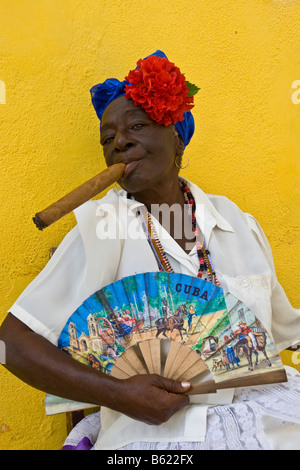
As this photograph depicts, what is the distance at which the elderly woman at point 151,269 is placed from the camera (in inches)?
68.6

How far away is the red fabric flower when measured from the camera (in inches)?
85.0

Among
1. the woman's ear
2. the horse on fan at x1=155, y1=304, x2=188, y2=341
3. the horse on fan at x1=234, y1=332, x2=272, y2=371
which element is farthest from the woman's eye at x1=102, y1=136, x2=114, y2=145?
the horse on fan at x1=234, y1=332, x2=272, y2=371

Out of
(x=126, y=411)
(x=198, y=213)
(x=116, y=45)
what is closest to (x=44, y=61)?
(x=116, y=45)

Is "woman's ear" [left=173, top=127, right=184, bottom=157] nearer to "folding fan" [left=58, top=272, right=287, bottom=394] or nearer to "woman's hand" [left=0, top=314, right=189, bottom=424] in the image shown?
"folding fan" [left=58, top=272, right=287, bottom=394]

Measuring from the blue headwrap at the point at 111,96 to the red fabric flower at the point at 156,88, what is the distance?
0.25 feet

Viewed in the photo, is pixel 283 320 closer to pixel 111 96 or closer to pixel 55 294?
pixel 55 294

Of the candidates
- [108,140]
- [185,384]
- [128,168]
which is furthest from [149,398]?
[108,140]

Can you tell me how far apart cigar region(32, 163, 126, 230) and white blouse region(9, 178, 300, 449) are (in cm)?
14

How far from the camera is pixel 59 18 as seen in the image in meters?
2.53

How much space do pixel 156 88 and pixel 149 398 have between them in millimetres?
1158

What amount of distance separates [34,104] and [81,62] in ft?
1.04

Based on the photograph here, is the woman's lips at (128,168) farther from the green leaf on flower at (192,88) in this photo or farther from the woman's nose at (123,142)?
the green leaf on flower at (192,88)

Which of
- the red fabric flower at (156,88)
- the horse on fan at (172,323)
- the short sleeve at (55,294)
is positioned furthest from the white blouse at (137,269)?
the red fabric flower at (156,88)
